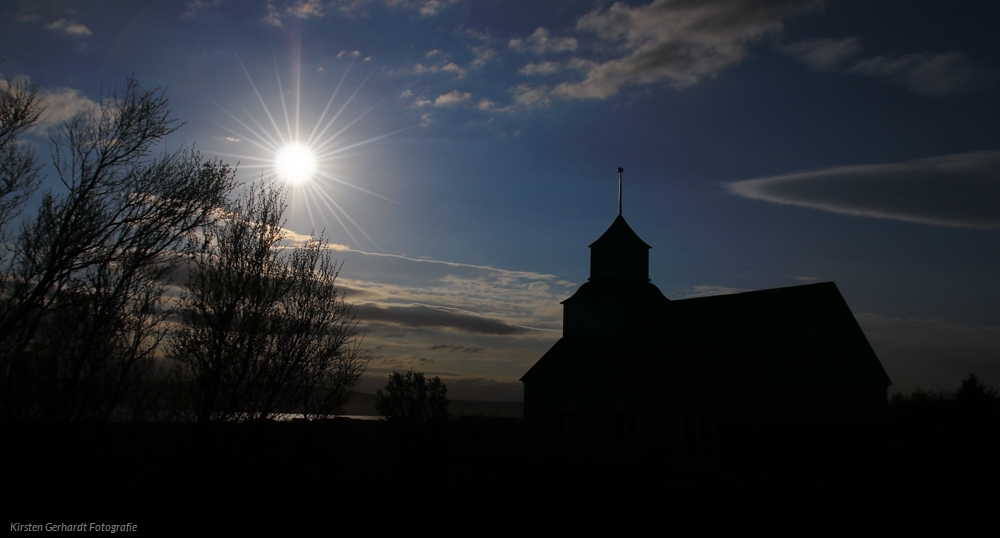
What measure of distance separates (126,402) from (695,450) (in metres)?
18.7

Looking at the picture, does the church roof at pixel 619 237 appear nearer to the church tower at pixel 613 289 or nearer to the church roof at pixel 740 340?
the church tower at pixel 613 289

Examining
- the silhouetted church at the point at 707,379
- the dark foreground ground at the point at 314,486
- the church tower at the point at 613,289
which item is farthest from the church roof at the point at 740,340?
the dark foreground ground at the point at 314,486

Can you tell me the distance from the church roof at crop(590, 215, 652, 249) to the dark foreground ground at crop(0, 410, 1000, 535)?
1192 cm

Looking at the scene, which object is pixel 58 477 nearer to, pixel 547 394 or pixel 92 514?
pixel 92 514

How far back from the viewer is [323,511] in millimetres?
16797

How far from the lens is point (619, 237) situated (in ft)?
117

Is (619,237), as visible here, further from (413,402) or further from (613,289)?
(413,402)

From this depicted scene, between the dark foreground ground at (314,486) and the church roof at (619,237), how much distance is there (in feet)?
39.1

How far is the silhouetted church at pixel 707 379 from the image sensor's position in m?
25.1

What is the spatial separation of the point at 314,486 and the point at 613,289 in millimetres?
18215

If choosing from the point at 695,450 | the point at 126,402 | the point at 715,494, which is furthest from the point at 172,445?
the point at 695,450

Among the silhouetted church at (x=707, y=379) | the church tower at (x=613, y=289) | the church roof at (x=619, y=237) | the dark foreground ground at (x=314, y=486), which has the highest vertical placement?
the church roof at (x=619, y=237)

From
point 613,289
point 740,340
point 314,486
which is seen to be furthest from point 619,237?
point 314,486

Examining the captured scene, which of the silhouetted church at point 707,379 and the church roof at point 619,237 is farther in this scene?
the church roof at point 619,237
